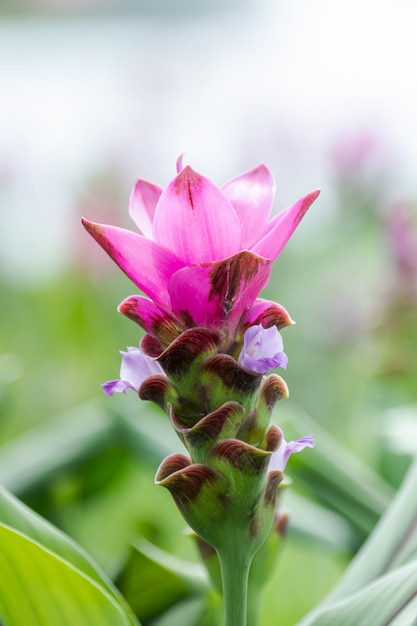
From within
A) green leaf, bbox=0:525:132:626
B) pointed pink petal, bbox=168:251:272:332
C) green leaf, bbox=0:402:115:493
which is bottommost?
green leaf, bbox=0:402:115:493

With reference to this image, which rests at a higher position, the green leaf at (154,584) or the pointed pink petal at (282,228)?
the pointed pink petal at (282,228)

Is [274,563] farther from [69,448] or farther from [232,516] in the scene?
[69,448]

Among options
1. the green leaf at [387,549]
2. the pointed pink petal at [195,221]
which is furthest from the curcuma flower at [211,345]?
the green leaf at [387,549]

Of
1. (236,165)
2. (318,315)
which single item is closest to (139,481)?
(318,315)

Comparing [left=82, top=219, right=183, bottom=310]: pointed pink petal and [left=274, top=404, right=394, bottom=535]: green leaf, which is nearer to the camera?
[left=82, top=219, right=183, bottom=310]: pointed pink petal

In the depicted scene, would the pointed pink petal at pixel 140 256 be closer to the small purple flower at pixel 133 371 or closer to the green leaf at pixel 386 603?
the small purple flower at pixel 133 371

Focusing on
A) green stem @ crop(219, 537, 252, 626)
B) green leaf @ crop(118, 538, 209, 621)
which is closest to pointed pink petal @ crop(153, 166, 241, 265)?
green stem @ crop(219, 537, 252, 626)

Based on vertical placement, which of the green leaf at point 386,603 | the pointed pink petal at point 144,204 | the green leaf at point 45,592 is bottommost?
the green leaf at point 45,592

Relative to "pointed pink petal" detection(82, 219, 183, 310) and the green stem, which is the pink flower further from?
the green stem
